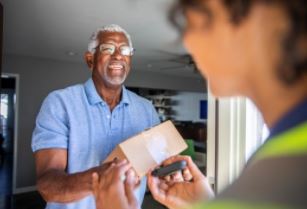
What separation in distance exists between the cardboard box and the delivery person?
54cm

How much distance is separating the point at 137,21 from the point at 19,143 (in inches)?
119

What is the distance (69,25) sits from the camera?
2.88m

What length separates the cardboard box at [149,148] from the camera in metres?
0.84

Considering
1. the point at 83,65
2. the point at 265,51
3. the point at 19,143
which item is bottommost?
the point at 19,143

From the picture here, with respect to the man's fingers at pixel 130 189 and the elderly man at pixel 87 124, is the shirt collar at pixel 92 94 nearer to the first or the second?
the elderly man at pixel 87 124

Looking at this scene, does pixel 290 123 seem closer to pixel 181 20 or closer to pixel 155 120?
pixel 181 20

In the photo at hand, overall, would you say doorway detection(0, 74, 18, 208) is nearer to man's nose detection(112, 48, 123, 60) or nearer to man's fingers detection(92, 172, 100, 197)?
man's nose detection(112, 48, 123, 60)

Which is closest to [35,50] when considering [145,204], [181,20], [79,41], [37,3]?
[79,41]

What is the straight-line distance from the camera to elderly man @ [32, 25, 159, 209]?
3.23 ft

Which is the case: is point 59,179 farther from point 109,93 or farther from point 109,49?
point 109,49

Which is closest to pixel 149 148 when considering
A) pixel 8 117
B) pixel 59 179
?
pixel 59 179

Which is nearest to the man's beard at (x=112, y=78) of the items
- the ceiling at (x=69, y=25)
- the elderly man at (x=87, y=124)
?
the elderly man at (x=87, y=124)

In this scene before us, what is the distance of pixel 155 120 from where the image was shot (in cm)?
133

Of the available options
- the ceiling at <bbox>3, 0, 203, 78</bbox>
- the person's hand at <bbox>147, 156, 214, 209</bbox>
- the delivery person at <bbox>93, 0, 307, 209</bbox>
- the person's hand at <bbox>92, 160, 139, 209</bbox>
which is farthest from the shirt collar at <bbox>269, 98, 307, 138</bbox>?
the ceiling at <bbox>3, 0, 203, 78</bbox>
